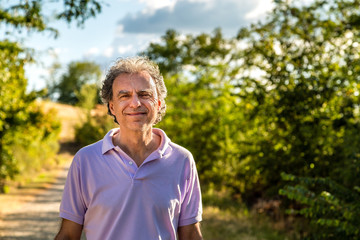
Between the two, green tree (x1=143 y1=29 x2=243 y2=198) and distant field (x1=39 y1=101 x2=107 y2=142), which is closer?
green tree (x1=143 y1=29 x2=243 y2=198)

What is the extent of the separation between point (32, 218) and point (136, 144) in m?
11.6

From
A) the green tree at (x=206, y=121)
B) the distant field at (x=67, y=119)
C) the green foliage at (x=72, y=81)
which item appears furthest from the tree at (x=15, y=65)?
the green foliage at (x=72, y=81)

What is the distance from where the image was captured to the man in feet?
8.48

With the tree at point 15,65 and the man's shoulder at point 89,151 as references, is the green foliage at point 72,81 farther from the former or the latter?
the man's shoulder at point 89,151

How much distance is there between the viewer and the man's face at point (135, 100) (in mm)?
2730

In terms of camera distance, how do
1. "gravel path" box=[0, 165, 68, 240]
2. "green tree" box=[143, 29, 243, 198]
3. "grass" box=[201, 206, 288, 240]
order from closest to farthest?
"grass" box=[201, 206, 288, 240]
"gravel path" box=[0, 165, 68, 240]
"green tree" box=[143, 29, 243, 198]

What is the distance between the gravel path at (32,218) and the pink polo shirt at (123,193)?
8672 mm

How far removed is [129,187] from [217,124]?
48.8ft

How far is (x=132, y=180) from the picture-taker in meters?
2.59

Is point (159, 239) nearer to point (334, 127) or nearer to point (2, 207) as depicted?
point (334, 127)

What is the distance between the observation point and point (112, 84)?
2.86 m

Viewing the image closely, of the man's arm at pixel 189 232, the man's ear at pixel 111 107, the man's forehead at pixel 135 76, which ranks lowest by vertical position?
the man's arm at pixel 189 232

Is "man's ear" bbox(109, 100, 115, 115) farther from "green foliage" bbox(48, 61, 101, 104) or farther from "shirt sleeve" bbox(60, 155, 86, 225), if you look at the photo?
"green foliage" bbox(48, 61, 101, 104)

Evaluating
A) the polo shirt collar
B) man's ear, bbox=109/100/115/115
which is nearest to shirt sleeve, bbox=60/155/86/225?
the polo shirt collar
